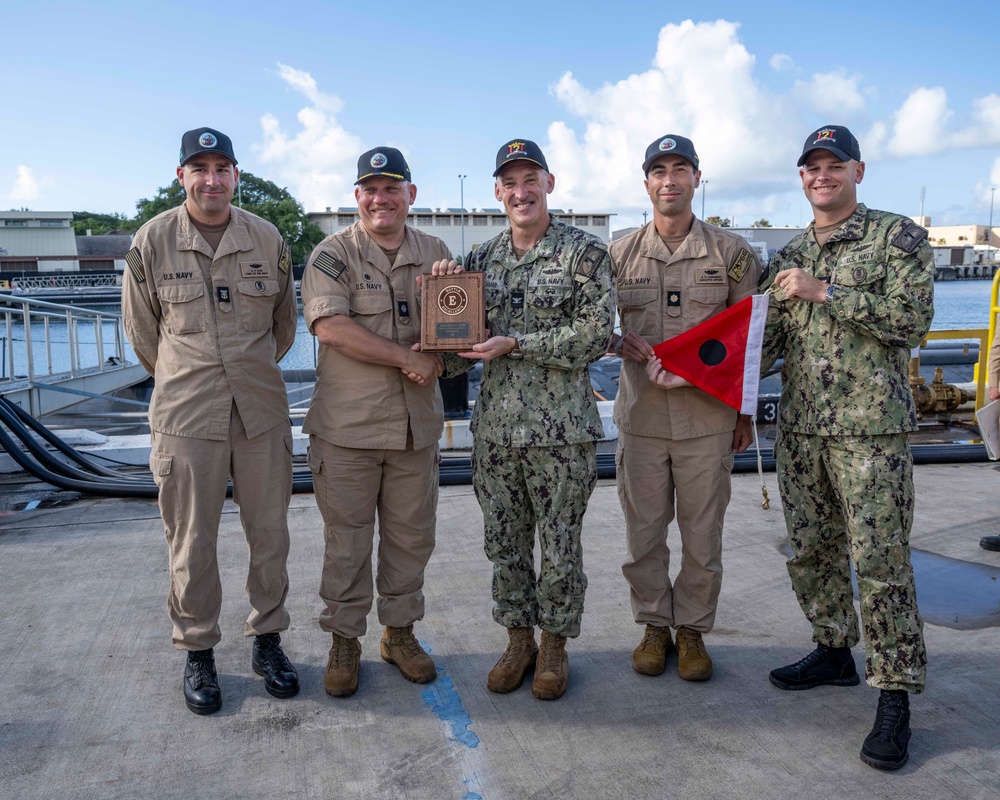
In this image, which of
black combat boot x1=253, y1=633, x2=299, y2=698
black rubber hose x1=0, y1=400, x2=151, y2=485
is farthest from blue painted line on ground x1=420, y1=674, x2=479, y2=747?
black rubber hose x1=0, y1=400, x2=151, y2=485

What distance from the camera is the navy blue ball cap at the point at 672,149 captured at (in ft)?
10.4

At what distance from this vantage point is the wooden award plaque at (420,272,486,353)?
3010 millimetres

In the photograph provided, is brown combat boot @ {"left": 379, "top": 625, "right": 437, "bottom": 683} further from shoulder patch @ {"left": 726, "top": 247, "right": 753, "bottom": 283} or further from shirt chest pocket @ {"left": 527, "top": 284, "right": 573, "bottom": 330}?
shoulder patch @ {"left": 726, "top": 247, "right": 753, "bottom": 283}

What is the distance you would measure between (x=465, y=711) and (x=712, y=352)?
1.64 m

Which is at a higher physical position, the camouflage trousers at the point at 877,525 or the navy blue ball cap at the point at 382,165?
the navy blue ball cap at the point at 382,165

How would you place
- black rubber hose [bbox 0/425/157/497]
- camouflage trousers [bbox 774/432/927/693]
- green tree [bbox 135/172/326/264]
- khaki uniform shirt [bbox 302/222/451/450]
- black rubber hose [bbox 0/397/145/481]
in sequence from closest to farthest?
camouflage trousers [bbox 774/432/927/693], khaki uniform shirt [bbox 302/222/451/450], black rubber hose [bbox 0/425/157/497], black rubber hose [bbox 0/397/145/481], green tree [bbox 135/172/326/264]

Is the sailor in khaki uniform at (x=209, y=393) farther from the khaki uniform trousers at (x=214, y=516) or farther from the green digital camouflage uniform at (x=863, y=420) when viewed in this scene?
the green digital camouflage uniform at (x=863, y=420)

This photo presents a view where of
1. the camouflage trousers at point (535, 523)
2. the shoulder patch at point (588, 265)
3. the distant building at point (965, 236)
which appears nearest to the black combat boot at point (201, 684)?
the camouflage trousers at point (535, 523)

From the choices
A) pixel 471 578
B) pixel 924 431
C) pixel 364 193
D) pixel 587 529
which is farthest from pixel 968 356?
pixel 364 193

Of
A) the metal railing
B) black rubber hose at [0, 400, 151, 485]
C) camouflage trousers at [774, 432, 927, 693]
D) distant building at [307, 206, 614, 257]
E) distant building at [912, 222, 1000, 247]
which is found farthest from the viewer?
distant building at [912, 222, 1000, 247]

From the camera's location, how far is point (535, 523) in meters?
3.30

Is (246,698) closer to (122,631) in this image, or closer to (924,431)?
(122,631)

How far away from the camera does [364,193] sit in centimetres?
317

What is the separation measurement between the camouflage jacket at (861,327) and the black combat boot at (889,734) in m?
0.89
